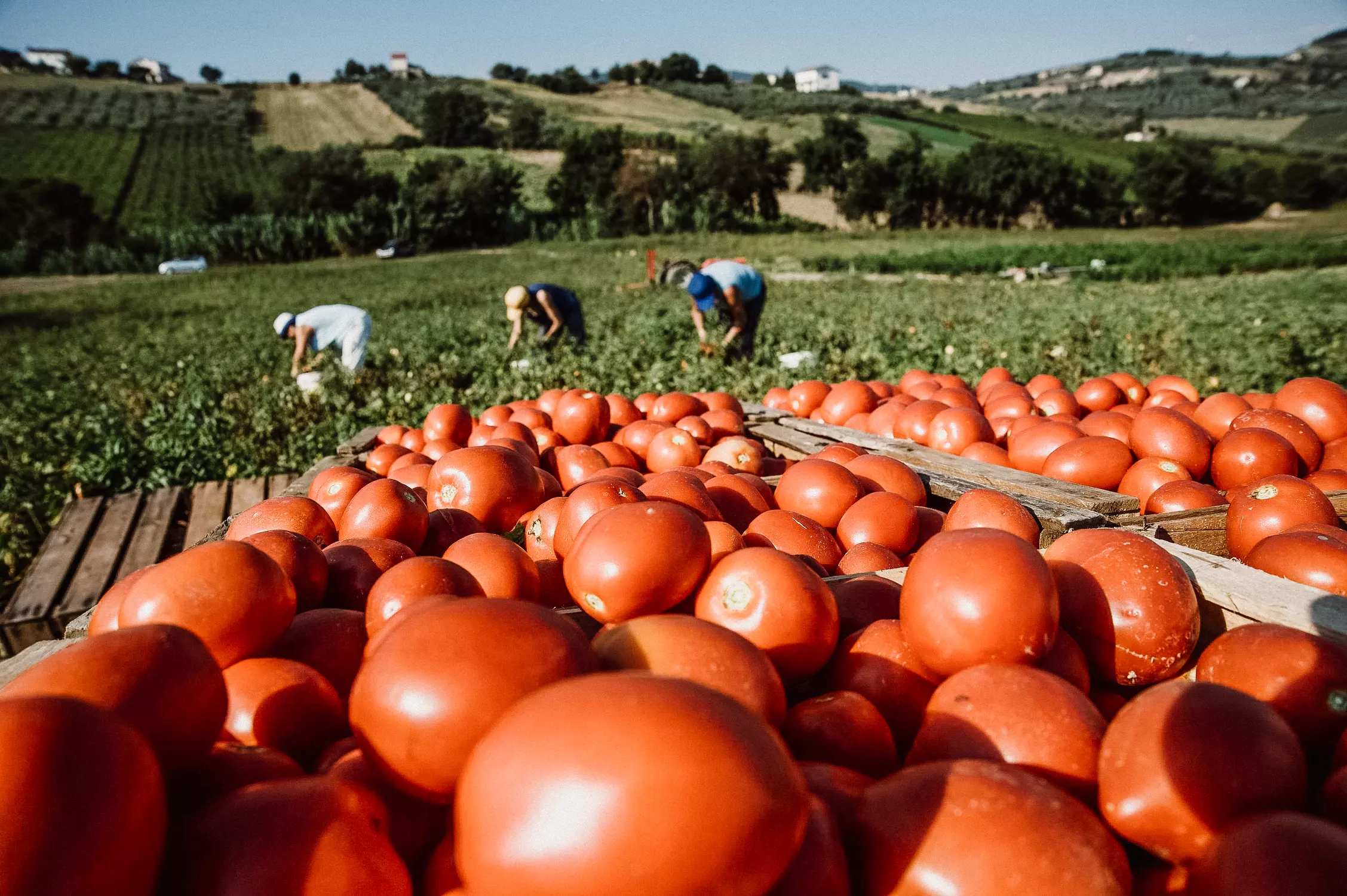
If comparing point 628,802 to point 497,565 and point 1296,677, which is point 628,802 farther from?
point 1296,677

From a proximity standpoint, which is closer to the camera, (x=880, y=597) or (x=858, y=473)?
(x=880, y=597)

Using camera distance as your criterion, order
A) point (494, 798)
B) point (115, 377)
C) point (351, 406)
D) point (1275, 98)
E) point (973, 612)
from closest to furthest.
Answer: point (494, 798) → point (973, 612) → point (351, 406) → point (115, 377) → point (1275, 98)

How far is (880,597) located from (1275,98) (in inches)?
7041

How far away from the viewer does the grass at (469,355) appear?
294 inches

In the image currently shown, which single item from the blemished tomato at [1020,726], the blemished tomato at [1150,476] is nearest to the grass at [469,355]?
the blemished tomato at [1150,476]

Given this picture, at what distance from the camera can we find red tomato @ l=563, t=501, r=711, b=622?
2039 millimetres

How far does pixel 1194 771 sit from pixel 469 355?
12095 mm

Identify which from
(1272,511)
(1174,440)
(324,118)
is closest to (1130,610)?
(1272,511)

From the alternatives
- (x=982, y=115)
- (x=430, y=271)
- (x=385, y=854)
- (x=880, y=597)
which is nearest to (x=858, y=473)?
(x=880, y=597)

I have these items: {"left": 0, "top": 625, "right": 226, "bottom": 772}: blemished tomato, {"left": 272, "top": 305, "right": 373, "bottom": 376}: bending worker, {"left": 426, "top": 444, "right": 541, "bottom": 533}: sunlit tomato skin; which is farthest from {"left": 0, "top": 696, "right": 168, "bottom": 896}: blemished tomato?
{"left": 272, "top": 305, "right": 373, "bottom": 376}: bending worker

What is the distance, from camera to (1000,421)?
16.9ft

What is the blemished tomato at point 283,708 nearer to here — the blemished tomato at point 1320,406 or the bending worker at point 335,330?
the blemished tomato at point 1320,406

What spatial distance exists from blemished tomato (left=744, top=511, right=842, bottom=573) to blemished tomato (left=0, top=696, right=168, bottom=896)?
1933mm

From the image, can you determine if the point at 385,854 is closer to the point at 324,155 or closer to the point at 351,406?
Answer: the point at 351,406
